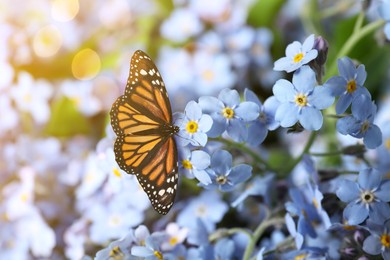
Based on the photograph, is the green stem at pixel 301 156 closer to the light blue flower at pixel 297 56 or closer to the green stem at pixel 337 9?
the light blue flower at pixel 297 56

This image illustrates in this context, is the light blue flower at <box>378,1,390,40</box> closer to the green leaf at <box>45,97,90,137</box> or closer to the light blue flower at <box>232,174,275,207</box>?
the light blue flower at <box>232,174,275,207</box>

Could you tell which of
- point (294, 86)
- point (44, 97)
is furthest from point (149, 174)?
A: point (44, 97)

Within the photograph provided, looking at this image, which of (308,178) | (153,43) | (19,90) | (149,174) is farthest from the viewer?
(153,43)

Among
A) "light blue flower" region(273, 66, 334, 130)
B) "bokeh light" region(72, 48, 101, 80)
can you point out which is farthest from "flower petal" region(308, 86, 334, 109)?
"bokeh light" region(72, 48, 101, 80)

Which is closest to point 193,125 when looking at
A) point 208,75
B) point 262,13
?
point 208,75

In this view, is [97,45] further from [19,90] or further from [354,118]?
[354,118]

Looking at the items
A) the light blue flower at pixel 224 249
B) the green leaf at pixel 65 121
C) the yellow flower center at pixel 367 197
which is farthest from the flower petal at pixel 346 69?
the green leaf at pixel 65 121
